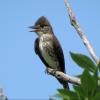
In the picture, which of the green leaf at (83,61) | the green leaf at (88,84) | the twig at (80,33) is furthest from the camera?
the twig at (80,33)

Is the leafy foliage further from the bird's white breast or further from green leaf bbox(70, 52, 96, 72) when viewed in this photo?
the bird's white breast

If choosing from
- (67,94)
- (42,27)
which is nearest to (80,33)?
(67,94)

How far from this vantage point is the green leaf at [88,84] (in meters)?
1.68

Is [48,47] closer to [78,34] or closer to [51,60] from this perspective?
[51,60]

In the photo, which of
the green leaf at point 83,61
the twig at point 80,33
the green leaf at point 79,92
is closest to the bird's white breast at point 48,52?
the twig at point 80,33

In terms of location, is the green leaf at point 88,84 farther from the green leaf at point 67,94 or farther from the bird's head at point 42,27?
the bird's head at point 42,27

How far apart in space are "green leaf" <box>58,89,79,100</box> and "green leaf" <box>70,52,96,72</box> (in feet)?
0.44

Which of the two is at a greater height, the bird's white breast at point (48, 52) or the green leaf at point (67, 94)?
the bird's white breast at point (48, 52)

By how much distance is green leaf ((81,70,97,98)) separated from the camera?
1.68m

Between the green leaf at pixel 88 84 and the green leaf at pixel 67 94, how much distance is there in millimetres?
49

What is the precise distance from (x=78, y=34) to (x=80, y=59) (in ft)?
1.32

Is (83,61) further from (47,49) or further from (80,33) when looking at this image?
(47,49)

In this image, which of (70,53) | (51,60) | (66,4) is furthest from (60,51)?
(70,53)

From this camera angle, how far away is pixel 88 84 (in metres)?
1.68
